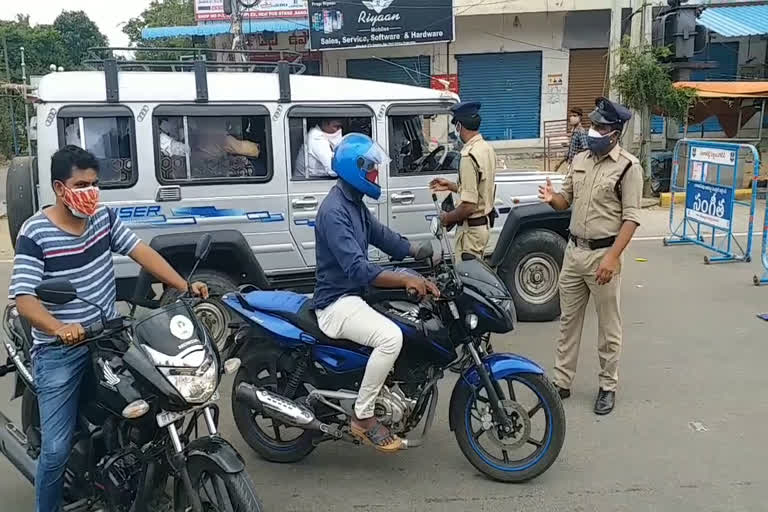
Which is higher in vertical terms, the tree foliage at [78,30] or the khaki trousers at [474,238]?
the tree foliage at [78,30]

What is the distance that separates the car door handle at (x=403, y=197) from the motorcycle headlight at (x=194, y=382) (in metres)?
3.68

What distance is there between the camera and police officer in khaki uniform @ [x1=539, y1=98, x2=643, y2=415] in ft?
14.7

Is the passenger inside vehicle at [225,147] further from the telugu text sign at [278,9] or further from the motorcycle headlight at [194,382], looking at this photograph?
the telugu text sign at [278,9]

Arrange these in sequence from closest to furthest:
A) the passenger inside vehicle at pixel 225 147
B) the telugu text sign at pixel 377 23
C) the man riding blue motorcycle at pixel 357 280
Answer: the man riding blue motorcycle at pixel 357 280 < the passenger inside vehicle at pixel 225 147 < the telugu text sign at pixel 377 23

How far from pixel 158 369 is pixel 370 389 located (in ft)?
3.91

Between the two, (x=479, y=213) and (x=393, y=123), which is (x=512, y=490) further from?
(x=393, y=123)

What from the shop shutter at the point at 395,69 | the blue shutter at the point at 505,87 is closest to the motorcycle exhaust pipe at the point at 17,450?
the shop shutter at the point at 395,69

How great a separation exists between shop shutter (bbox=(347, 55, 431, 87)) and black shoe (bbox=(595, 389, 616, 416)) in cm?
1651

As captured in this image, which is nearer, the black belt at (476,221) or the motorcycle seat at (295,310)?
the motorcycle seat at (295,310)

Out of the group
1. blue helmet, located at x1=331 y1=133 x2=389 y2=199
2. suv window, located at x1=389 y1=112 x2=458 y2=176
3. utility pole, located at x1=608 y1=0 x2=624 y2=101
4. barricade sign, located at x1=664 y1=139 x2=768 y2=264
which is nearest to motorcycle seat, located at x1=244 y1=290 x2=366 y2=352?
blue helmet, located at x1=331 y1=133 x2=389 y2=199

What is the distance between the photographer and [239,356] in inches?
161

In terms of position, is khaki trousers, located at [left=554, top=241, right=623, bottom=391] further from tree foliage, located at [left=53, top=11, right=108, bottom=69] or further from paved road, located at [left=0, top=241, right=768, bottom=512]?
tree foliage, located at [left=53, top=11, right=108, bottom=69]

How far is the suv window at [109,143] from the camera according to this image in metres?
5.59

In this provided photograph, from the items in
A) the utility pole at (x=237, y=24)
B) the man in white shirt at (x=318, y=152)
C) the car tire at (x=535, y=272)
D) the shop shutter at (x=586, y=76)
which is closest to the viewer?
the man in white shirt at (x=318, y=152)
